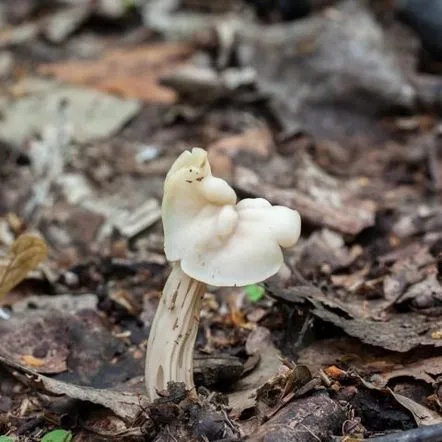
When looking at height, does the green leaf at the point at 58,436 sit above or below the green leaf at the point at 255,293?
above

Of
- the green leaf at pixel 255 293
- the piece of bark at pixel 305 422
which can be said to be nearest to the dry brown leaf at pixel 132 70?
the green leaf at pixel 255 293

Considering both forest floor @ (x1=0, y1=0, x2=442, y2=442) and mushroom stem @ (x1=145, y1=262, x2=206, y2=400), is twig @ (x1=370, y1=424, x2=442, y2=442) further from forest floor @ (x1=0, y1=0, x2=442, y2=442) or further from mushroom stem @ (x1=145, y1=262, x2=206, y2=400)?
mushroom stem @ (x1=145, y1=262, x2=206, y2=400)

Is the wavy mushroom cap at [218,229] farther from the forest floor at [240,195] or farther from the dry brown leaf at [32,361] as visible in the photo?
the dry brown leaf at [32,361]

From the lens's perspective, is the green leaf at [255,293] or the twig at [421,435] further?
the green leaf at [255,293]

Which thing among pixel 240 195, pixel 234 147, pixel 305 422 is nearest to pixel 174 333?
pixel 305 422

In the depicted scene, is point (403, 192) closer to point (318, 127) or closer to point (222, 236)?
point (318, 127)

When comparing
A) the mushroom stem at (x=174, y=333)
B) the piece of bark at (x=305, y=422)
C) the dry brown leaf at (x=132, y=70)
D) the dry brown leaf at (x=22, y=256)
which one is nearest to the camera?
the piece of bark at (x=305, y=422)
